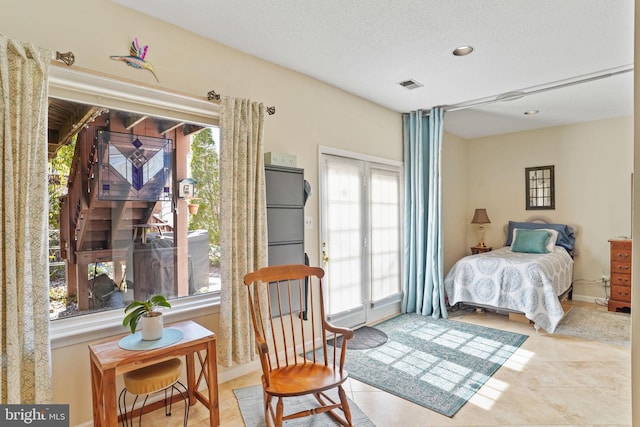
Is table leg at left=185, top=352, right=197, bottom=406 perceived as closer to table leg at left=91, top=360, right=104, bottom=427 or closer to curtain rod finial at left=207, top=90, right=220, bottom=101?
table leg at left=91, top=360, right=104, bottom=427

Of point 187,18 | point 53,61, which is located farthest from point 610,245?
point 53,61

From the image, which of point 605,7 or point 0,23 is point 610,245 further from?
point 0,23

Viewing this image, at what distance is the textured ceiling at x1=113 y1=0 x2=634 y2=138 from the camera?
2230 millimetres

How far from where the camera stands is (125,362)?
1760 millimetres

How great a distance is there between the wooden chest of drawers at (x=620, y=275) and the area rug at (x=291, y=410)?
4231 millimetres

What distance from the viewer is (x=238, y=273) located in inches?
102

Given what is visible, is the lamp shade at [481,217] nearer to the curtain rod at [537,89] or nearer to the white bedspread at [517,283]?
the white bedspread at [517,283]

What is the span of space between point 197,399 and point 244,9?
2.67 m

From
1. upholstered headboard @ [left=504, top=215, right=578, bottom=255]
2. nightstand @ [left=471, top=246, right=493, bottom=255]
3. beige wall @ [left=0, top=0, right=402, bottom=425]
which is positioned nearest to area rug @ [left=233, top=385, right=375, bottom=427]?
beige wall @ [left=0, top=0, right=402, bottom=425]

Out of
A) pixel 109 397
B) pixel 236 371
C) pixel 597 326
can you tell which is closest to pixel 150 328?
pixel 109 397

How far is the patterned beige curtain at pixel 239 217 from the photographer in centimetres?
253

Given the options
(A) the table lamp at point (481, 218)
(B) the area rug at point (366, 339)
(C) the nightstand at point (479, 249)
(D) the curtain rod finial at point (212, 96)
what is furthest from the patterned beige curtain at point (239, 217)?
(A) the table lamp at point (481, 218)

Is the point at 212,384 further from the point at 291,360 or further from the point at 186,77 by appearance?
the point at 186,77

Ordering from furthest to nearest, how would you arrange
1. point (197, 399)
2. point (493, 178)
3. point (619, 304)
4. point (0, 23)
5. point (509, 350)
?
point (493, 178) → point (619, 304) → point (509, 350) → point (197, 399) → point (0, 23)
